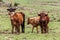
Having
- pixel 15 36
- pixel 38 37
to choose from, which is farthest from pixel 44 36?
pixel 15 36

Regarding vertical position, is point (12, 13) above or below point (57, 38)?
above

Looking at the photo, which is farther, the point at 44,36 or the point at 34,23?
the point at 34,23

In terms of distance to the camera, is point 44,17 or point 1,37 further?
point 44,17

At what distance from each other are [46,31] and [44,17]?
2.99ft

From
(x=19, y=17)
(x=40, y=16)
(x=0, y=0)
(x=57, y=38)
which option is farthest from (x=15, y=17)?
(x=0, y=0)

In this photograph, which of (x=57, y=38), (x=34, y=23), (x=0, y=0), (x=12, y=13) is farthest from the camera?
(x=0, y=0)

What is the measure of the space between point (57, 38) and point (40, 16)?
2.59m

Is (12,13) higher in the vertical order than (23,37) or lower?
higher

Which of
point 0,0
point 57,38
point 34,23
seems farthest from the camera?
point 0,0

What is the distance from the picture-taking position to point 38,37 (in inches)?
608

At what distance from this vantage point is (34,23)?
18000 mm

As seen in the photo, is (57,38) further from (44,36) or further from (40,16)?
(40,16)

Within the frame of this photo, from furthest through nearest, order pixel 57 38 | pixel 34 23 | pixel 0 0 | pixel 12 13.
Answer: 1. pixel 0 0
2. pixel 34 23
3. pixel 12 13
4. pixel 57 38

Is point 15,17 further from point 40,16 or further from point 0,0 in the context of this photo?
point 0,0
